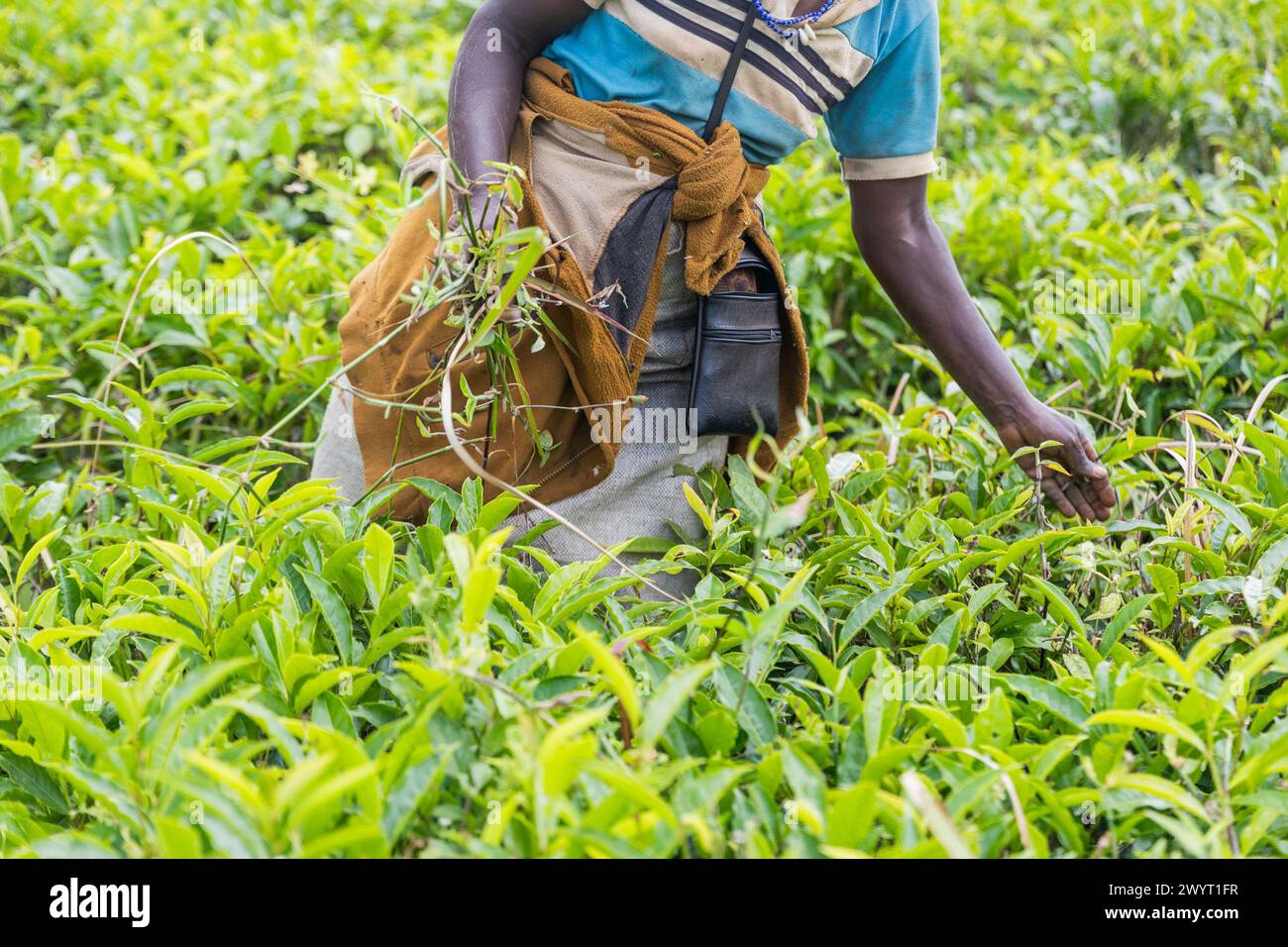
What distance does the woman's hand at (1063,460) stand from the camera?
81.7 inches

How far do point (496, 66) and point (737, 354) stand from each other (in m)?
0.60

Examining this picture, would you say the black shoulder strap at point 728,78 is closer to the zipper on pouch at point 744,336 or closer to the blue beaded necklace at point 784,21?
the blue beaded necklace at point 784,21

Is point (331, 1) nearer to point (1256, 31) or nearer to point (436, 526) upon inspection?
point (1256, 31)

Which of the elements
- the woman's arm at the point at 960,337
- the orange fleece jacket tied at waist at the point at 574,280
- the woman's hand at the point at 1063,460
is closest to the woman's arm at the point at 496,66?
the orange fleece jacket tied at waist at the point at 574,280

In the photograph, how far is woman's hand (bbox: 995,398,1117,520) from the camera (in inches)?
81.7

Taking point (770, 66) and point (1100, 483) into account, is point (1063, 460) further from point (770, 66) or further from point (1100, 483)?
point (770, 66)

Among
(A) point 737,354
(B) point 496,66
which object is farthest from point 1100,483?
(B) point 496,66

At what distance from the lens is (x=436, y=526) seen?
179cm

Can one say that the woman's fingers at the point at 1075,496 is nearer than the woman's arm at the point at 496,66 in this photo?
No

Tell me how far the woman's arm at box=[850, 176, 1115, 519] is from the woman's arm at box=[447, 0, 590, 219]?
602mm

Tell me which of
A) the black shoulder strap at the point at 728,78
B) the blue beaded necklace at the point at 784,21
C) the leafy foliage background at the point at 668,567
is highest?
the blue beaded necklace at the point at 784,21

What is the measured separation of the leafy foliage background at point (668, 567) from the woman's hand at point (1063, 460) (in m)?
0.06

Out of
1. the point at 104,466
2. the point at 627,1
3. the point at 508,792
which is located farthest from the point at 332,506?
the point at 104,466
